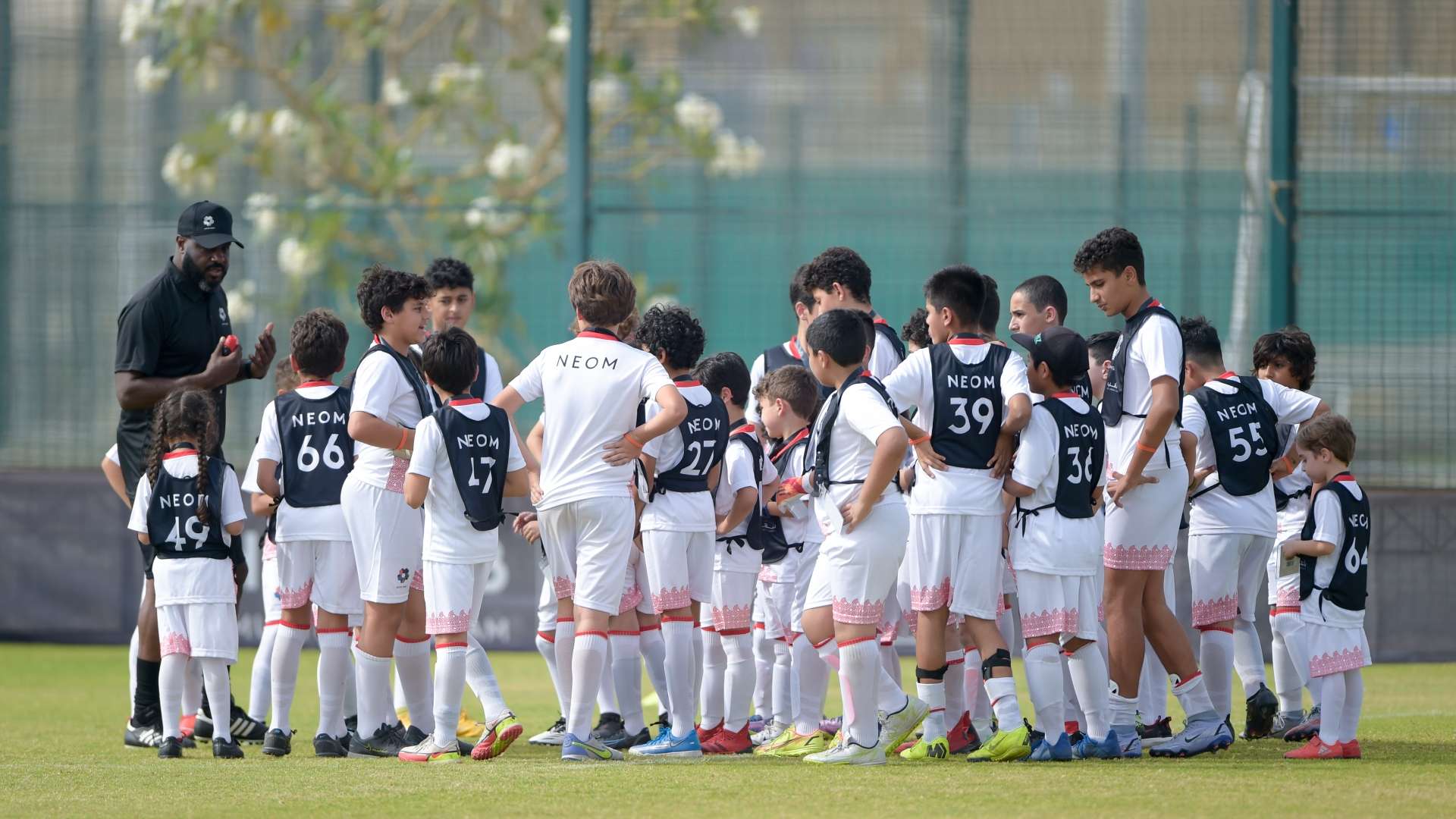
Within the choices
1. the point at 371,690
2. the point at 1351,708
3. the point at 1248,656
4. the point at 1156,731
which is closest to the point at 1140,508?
the point at 1156,731

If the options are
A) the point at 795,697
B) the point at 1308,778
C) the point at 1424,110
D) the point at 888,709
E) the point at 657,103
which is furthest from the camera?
the point at 657,103

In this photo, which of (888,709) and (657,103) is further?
(657,103)

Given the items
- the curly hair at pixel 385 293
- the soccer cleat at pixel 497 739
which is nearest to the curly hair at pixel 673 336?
the curly hair at pixel 385 293

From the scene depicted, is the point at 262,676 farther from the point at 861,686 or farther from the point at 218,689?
the point at 861,686

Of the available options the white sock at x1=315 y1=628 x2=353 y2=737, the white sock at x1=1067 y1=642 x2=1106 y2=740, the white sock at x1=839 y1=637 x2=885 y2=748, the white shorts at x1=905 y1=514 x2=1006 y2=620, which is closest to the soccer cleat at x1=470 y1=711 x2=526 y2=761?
the white sock at x1=315 y1=628 x2=353 y2=737

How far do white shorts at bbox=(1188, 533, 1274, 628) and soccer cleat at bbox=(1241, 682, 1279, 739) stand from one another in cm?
42

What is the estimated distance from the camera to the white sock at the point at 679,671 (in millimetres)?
6516

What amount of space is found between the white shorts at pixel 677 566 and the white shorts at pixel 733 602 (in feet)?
0.51

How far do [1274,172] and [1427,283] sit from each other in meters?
1.22

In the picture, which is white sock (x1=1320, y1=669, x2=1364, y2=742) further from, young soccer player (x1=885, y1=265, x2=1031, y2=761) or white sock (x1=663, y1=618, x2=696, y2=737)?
white sock (x1=663, y1=618, x2=696, y2=737)

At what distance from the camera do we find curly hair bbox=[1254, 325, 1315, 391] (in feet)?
24.7

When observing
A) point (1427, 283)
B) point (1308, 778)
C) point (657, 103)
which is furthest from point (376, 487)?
point (1427, 283)

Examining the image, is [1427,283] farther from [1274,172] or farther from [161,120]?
[161,120]

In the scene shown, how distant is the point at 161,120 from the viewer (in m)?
11.9
